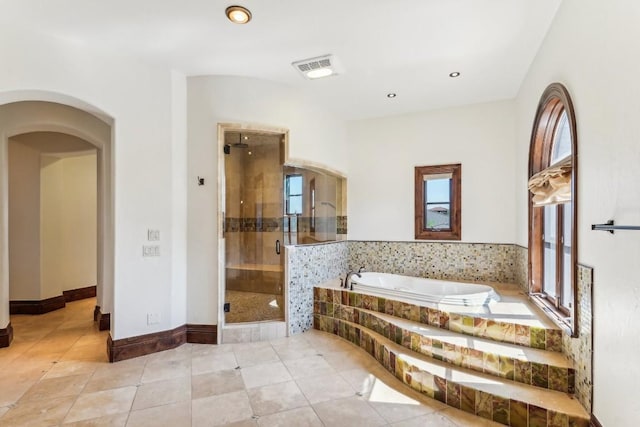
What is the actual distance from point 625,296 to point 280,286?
9.63 ft

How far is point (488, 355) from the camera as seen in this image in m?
Result: 2.35

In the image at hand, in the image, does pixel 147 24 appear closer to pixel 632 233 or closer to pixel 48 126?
pixel 48 126

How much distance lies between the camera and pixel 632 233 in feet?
4.94

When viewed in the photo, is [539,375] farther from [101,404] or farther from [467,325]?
[101,404]

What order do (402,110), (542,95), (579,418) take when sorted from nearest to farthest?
1. (579,418)
2. (542,95)
3. (402,110)

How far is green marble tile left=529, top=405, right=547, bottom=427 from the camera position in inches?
76.5

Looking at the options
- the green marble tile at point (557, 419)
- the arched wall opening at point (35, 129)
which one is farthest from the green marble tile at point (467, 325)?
the arched wall opening at point (35, 129)

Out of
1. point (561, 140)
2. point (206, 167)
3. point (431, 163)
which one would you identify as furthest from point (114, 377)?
point (561, 140)

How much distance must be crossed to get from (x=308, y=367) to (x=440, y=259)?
241 centimetres

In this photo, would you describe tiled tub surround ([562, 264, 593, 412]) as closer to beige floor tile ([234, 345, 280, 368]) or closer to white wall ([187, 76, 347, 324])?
beige floor tile ([234, 345, 280, 368])

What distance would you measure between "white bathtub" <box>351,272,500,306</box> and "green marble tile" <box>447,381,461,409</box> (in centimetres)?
97

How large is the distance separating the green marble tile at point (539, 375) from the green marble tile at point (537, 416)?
282mm

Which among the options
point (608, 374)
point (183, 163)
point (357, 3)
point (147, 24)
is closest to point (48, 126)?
point (183, 163)

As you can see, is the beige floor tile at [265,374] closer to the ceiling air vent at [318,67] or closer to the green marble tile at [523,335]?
the green marble tile at [523,335]
